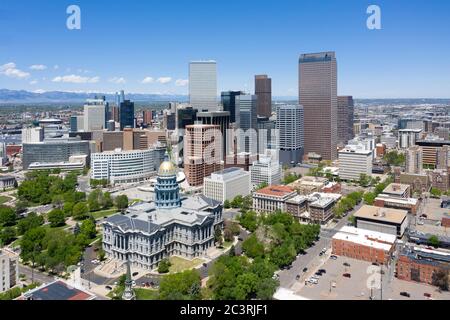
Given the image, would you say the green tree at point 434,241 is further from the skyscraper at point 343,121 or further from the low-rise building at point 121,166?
the skyscraper at point 343,121

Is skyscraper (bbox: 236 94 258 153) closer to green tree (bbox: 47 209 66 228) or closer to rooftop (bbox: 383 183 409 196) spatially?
rooftop (bbox: 383 183 409 196)

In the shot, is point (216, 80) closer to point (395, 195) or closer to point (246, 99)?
point (246, 99)

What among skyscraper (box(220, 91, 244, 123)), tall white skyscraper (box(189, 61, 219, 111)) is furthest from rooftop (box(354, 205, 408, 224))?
tall white skyscraper (box(189, 61, 219, 111))

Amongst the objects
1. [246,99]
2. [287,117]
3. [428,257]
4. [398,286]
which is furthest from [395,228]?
[246,99]

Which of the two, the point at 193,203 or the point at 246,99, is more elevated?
the point at 246,99

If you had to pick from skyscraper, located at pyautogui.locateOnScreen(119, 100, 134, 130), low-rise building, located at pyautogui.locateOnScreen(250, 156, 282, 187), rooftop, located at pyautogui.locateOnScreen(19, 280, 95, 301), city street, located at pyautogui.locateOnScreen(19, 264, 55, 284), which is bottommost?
city street, located at pyautogui.locateOnScreen(19, 264, 55, 284)
